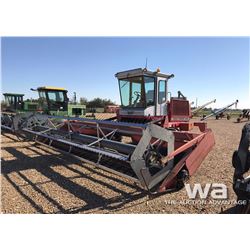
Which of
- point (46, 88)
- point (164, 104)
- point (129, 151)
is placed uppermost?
point (46, 88)

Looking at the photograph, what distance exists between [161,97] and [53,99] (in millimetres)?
8699

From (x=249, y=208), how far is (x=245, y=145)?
0.84m

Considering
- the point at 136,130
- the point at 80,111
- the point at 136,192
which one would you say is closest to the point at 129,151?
the point at 136,192

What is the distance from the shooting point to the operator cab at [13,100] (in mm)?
17516

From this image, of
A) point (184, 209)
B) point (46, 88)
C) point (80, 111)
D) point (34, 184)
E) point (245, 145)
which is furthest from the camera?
point (80, 111)

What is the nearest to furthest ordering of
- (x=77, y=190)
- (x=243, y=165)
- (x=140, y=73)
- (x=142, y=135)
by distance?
(x=243, y=165), (x=142, y=135), (x=77, y=190), (x=140, y=73)

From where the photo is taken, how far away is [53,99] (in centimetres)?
1402

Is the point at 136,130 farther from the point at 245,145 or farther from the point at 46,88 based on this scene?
the point at 46,88

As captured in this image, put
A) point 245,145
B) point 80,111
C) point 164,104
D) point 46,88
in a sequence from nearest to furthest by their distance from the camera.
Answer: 1. point 245,145
2. point 164,104
3. point 46,88
4. point 80,111

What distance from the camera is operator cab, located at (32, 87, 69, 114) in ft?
45.3

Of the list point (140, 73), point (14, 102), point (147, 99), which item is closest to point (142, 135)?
point (147, 99)

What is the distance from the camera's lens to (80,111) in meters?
16.2

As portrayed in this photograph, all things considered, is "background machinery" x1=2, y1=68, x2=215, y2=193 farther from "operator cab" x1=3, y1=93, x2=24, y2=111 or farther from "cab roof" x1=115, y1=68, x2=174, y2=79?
"operator cab" x1=3, y1=93, x2=24, y2=111

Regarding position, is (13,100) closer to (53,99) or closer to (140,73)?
(53,99)
